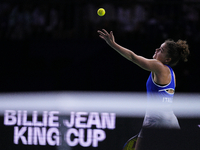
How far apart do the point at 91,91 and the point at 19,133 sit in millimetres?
1736

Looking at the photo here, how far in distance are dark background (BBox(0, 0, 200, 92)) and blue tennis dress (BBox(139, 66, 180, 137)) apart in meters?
2.31

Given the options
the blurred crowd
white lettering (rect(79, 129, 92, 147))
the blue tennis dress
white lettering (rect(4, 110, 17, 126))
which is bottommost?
white lettering (rect(79, 129, 92, 147))

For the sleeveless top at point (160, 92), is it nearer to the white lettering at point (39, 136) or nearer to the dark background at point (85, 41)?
the white lettering at point (39, 136)

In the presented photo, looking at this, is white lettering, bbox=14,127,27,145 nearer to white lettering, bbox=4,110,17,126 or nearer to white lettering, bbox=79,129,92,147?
white lettering, bbox=4,110,17,126

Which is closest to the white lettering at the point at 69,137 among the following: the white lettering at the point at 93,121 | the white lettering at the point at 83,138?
the white lettering at the point at 83,138

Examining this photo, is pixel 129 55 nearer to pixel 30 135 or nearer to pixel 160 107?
pixel 160 107

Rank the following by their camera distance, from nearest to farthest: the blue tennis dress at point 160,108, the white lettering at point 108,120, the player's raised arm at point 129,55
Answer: the player's raised arm at point 129,55 → the blue tennis dress at point 160,108 → the white lettering at point 108,120

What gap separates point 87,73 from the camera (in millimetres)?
5188

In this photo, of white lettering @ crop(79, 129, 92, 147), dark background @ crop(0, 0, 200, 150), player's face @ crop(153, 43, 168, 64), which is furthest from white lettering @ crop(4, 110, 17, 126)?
player's face @ crop(153, 43, 168, 64)

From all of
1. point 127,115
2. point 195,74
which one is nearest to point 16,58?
point 127,115

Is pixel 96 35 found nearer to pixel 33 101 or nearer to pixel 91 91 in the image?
pixel 91 91

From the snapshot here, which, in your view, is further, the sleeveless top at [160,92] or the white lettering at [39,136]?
the white lettering at [39,136]

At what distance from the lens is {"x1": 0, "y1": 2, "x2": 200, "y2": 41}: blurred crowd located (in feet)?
17.2

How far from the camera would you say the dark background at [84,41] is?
5.12 meters
